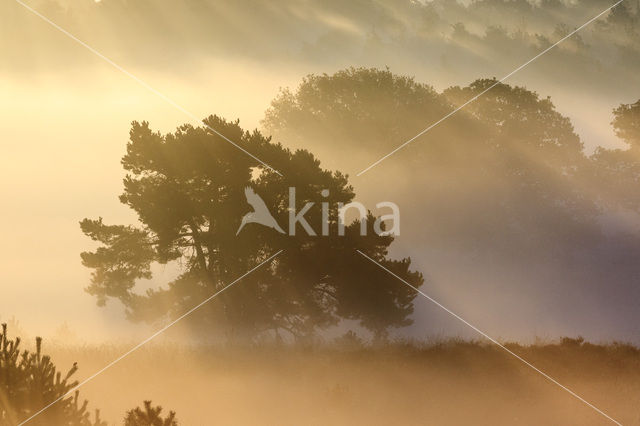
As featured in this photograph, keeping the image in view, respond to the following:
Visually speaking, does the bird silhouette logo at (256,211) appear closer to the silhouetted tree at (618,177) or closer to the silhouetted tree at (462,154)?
the silhouetted tree at (462,154)

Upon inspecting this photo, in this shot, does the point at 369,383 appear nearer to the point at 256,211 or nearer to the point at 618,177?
the point at 256,211

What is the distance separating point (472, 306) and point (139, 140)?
2966 centimetres

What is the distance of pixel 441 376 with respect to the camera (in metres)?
24.8

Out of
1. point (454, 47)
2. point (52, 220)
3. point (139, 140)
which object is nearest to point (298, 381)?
point (139, 140)

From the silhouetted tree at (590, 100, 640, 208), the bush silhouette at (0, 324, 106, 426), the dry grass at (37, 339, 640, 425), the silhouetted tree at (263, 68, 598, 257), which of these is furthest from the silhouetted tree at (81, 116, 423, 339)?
the silhouetted tree at (590, 100, 640, 208)

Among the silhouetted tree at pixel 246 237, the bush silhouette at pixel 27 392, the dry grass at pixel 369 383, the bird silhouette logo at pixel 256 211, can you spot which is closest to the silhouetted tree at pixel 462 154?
the silhouetted tree at pixel 246 237

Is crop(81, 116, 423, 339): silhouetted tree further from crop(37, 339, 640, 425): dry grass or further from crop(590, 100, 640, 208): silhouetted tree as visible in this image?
crop(590, 100, 640, 208): silhouetted tree

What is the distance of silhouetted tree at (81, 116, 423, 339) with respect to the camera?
30.8 metres

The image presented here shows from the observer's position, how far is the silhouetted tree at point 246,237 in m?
30.8

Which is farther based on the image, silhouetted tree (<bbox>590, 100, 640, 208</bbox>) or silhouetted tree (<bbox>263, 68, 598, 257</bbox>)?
silhouetted tree (<bbox>590, 100, 640, 208</bbox>)

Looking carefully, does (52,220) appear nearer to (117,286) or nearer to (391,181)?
(391,181)

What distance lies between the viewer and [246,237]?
3055 centimetres

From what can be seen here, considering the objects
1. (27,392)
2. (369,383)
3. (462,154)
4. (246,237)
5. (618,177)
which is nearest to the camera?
(27,392)

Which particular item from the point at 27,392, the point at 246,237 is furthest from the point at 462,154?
the point at 27,392
